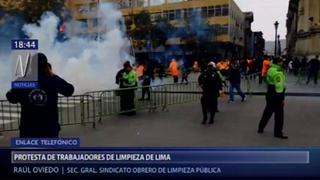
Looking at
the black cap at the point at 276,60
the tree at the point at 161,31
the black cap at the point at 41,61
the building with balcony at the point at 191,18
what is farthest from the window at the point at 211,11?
the black cap at the point at 41,61

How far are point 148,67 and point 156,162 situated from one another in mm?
632

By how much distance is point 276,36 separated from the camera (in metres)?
2.74

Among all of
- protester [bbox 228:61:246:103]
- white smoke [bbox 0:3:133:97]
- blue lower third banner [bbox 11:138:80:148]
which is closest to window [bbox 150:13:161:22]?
white smoke [bbox 0:3:133:97]

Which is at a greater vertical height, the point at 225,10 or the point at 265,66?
the point at 225,10

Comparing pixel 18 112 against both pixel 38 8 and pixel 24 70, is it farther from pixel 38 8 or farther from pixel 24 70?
pixel 38 8

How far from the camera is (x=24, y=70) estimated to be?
270 centimetres

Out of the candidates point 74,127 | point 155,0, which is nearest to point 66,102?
point 74,127

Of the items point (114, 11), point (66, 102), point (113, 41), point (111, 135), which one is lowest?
point (111, 135)

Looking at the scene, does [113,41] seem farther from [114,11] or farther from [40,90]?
[40,90]

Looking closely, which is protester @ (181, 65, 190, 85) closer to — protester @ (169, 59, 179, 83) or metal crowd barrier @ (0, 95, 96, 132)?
protester @ (169, 59, 179, 83)

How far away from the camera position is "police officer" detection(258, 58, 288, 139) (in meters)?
3.04

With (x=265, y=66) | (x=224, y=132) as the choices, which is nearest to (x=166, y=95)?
(x=224, y=132)

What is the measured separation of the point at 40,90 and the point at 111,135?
85cm

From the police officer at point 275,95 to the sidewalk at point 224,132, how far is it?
2.0 inches
